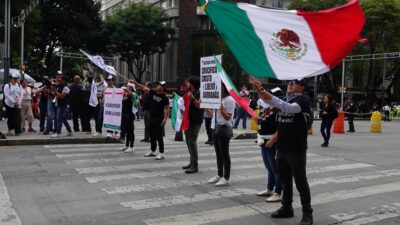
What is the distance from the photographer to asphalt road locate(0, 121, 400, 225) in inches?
250

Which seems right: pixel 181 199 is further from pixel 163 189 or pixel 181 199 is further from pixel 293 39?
pixel 293 39

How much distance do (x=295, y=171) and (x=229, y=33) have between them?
6.60 feet

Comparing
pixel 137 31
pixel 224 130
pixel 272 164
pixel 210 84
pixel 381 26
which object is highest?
pixel 381 26

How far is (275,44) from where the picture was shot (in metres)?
5.91

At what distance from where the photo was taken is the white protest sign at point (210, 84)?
324 inches

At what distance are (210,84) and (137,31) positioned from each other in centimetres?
4119

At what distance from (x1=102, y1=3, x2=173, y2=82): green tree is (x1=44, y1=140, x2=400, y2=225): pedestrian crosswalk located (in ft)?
120

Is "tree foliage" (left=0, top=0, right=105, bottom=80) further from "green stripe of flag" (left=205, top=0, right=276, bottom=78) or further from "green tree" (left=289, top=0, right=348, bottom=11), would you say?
"green stripe of flag" (left=205, top=0, right=276, bottom=78)

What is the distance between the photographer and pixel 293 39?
5.84 metres

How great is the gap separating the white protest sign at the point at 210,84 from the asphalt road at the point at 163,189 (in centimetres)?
143

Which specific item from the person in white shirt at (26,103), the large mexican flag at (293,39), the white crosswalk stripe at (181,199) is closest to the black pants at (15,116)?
the person in white shirt at (26,103)

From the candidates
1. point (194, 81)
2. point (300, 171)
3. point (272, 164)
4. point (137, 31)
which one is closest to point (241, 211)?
point (272, 164)

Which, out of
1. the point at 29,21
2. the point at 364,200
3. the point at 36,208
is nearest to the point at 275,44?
the point at 364,200

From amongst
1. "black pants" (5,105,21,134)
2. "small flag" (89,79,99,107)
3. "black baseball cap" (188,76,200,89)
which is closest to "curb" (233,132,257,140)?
"small flag" (89,79,99,107)
